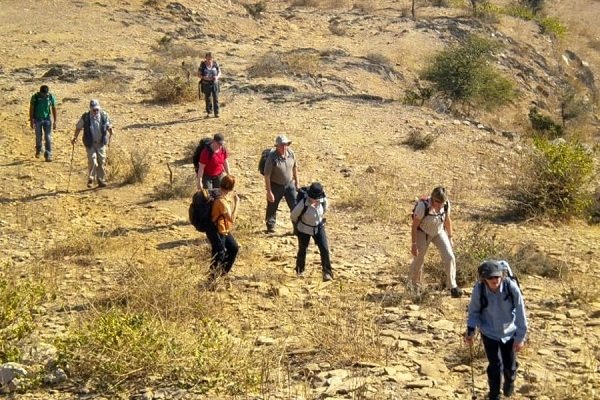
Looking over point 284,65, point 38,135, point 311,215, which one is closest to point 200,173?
point 311,215

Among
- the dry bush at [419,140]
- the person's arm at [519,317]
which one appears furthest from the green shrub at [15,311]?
the dry bush at [419,140]

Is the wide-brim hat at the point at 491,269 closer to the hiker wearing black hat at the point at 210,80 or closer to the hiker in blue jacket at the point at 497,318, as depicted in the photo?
the hiker in blue jacket at the point at 497,318

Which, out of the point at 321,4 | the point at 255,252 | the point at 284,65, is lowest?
the point at 255,252

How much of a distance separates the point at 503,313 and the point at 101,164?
717 cm

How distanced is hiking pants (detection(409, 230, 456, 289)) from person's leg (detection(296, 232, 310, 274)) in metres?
1.14

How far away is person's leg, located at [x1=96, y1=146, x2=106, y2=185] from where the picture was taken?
10.3 m

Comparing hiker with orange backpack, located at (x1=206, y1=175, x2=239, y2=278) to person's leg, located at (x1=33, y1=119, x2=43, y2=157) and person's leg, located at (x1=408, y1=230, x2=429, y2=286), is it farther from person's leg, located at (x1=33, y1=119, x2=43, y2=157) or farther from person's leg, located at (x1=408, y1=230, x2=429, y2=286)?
person's leg, located at (x1=33, y1=119, x2=43, y2=157)

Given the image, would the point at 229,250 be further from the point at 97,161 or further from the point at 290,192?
the point at 97,161

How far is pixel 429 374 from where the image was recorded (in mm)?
5477

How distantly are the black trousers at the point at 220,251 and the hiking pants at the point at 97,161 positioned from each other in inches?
158

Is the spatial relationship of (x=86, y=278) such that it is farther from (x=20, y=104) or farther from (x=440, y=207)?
(x=20, y=104)

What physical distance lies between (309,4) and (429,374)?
1141 inches

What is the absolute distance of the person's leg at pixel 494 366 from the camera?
16.3ft

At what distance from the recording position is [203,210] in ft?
22.2
